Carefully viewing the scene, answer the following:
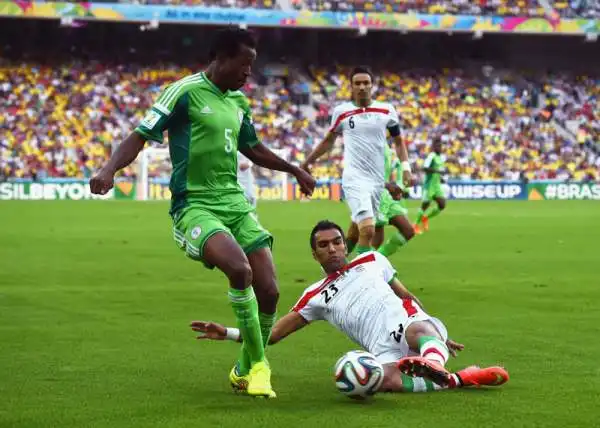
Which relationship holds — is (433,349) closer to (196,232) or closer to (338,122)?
(196,232)

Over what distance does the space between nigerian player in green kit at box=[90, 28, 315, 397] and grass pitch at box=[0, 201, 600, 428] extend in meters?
0.47

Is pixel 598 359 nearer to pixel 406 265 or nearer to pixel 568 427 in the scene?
pixel 568 427

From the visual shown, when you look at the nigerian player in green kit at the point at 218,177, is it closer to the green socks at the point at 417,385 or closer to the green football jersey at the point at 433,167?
the green socks at the point at 417,385

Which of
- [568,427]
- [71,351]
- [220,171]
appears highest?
[220,171]

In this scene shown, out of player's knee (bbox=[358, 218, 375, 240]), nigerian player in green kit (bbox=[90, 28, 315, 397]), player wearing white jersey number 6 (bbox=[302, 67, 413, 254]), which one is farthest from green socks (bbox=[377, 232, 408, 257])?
nigerian player in green kit (bbox=[90, 28, 315, 397])

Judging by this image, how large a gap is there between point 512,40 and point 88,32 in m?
22.4

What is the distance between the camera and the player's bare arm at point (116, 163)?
25.0ft

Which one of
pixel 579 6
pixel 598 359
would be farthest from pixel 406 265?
pixel 579 6

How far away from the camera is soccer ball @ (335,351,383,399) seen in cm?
743

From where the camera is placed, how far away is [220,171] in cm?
838

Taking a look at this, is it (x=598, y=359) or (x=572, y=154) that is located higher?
(x=598, y=359)

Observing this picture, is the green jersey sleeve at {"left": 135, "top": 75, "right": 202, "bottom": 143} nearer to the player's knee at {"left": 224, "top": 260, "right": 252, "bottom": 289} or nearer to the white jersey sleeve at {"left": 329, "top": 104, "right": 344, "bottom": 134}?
the player's knee at {"left": 224, "top": 260, "right": 252, "bottom": 289}

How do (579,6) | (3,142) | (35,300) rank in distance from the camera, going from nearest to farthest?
1. (35,300)
2. (3,142)
3. (579,6)

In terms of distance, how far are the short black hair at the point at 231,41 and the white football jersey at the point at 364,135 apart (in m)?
7.91
